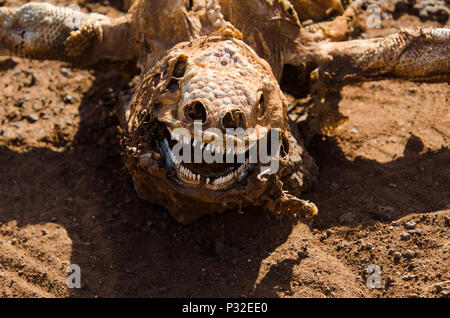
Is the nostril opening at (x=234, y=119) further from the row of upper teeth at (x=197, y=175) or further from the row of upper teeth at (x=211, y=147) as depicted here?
the row of upper teeth at (x=197, y=175)

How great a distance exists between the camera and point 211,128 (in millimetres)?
3434

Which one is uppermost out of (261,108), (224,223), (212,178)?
(261,108)

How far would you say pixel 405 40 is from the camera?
4980 millimetres

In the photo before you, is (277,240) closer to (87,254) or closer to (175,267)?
(175,267)

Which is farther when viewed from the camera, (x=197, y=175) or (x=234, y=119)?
(x=197, y=175)

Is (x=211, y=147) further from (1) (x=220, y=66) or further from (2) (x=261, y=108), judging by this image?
(1) (x=220, y=66)

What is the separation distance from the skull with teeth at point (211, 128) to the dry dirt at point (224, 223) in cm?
38

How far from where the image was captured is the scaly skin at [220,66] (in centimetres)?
367

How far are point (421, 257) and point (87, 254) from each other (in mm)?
2357

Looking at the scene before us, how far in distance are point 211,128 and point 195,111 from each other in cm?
19

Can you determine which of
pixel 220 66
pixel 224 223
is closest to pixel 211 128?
pixel 220 66

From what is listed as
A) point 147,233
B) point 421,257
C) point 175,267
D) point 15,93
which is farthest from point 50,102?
point 421,257

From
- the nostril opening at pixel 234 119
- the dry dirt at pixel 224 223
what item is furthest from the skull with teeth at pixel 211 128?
the dry dirt at pixel 224 223

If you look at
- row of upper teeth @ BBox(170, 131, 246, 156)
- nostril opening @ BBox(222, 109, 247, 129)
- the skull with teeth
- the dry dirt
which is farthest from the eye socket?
the dry dirt
